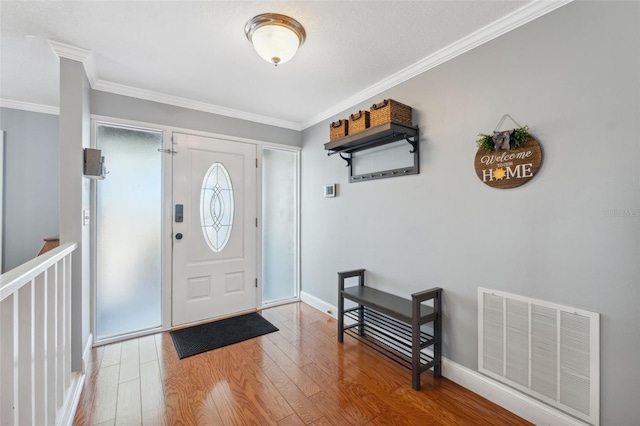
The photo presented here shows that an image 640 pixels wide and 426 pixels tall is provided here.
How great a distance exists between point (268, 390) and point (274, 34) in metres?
2.33

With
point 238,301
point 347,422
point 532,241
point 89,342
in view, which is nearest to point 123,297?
point 89,342

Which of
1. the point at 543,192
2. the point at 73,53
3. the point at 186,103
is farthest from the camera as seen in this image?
the point at 186,103

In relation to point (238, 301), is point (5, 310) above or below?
above

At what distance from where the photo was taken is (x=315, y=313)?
3.41 metres

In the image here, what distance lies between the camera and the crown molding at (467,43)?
1.64 meters

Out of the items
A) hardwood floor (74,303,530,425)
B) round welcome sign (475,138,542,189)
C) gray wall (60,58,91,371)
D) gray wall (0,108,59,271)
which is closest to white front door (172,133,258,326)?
hardwood floor (74,303,530,425)

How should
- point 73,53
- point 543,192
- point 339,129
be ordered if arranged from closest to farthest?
point 543,192 → point 73,53 → point 339,129

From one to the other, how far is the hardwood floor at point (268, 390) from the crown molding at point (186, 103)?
2.37 m

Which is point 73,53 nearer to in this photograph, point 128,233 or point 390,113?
point 128,233

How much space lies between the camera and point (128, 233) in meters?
2.85

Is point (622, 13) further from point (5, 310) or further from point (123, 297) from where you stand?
point (123, 297)

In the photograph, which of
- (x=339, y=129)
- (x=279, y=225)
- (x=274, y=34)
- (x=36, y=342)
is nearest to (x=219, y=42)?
(x=274, y=34)

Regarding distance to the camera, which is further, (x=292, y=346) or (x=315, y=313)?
(x=315, y=313)

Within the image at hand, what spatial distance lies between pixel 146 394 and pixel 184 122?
2.50 meters
